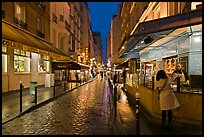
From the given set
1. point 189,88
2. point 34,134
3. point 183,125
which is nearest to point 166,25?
point 189,88

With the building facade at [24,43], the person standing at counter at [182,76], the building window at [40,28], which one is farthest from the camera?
the building window at [40,28]

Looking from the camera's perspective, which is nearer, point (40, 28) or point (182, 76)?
point (182, 76)

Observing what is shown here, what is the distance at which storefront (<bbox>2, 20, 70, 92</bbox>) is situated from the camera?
55.9 ft

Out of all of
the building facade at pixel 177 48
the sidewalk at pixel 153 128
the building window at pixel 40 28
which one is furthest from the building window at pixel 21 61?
the sidewalk at pixel 153 128

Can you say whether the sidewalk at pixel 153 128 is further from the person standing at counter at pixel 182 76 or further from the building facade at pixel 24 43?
the building facade at pixel 24 43

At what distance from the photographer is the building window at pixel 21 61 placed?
22014 mm

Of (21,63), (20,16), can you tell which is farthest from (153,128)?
(20,16)

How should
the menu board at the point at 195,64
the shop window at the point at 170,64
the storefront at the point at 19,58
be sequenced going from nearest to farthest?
the menu board at the point at 195,64, the storefront at the point at 19,58, the shop window at the point at 170,64

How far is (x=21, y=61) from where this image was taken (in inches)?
920

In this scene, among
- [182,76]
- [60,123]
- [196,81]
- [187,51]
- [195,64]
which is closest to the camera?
[196,81]

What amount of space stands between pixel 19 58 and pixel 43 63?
7.87 meters

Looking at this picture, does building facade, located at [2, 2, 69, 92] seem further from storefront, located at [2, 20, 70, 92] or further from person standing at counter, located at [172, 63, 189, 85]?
person standing at counter, located at [172, 63, 189, 85]

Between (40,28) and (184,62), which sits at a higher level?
(40,28)

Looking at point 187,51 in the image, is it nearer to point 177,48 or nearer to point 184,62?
point 184,62
